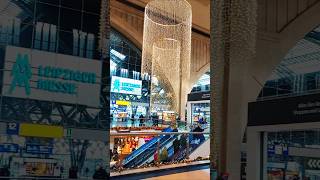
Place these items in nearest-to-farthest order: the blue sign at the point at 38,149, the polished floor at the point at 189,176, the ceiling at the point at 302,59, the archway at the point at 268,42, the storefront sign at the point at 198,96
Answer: the blue sign at the point at 38,149 < the polished floor at the point at 189,176 < the archway at the point at 268,42 < the ceiling at the point at 302,59 < the storefront sign at the point at 198,96

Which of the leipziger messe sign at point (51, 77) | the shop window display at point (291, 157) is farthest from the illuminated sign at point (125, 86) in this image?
the leipziger messe sign at point (51, 77)

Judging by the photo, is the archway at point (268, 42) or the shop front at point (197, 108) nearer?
the archway at point (268, 42)

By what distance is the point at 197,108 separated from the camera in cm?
2448

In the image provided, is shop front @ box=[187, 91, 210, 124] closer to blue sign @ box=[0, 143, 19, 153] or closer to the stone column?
the stone column

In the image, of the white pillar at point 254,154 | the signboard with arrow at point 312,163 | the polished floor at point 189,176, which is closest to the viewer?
the signboard with arrow at point 312,163

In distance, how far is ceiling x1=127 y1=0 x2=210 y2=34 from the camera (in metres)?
18.0

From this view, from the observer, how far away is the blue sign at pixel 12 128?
579cm

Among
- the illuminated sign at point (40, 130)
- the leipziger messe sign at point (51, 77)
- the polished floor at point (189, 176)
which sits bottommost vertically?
the polished floor at point (189, 176)

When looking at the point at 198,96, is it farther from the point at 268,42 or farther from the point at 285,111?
the point at 285,111

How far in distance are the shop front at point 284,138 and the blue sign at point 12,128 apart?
470 centimetres

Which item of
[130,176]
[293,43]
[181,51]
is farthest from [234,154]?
[293,43]

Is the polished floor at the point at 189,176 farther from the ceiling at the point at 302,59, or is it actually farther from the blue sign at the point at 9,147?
the ceiling at the point at 302,59

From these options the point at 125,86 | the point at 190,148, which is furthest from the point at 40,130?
the point at 125,86

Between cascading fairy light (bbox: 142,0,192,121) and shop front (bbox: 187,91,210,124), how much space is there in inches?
237
